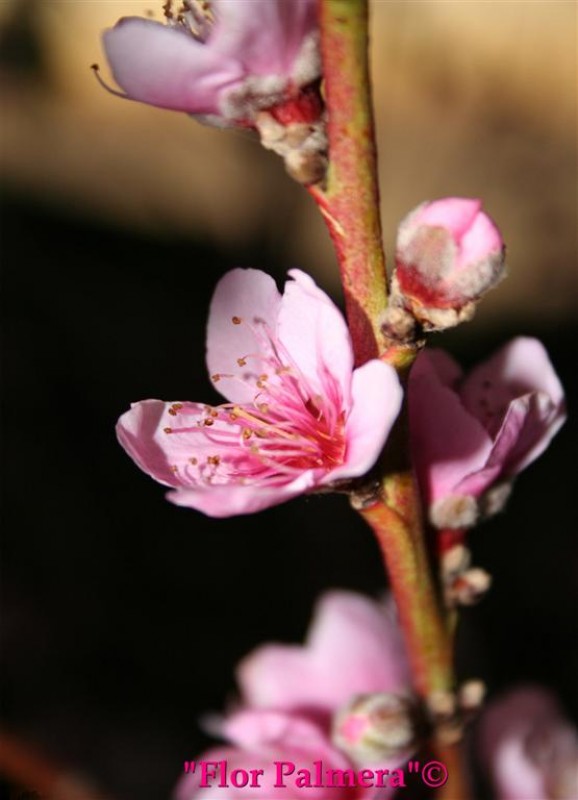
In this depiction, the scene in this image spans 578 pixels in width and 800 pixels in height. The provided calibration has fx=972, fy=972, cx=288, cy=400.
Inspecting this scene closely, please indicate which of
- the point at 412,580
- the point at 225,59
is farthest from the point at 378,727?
the point at 225,59

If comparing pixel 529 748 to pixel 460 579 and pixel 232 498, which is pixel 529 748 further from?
pixel 232 498

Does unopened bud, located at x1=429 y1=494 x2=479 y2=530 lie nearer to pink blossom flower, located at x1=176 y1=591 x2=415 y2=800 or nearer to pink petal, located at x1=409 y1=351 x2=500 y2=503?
pink petal, located at x1=409 y1=351 x2=500 y2=503

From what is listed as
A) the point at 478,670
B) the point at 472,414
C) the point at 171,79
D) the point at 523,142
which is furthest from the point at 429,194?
the point at 171,79

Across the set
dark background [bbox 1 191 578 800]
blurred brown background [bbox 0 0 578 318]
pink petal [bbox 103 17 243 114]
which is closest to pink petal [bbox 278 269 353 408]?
pink petal [bbox 103 17 243 114]

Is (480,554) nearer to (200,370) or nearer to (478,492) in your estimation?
(200,370)

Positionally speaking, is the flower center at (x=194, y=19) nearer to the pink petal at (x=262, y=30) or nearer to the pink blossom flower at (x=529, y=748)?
the pink petal at (x=262, y=30)

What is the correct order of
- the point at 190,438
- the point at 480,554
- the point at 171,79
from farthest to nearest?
1. the point at 480,554
2. the point at 190,438
3. the point at 171,79

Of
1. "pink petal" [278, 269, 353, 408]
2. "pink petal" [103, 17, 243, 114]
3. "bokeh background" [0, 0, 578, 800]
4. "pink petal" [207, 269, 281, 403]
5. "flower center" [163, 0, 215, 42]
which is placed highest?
"bokeh background" [0, 0, 578, 800]
